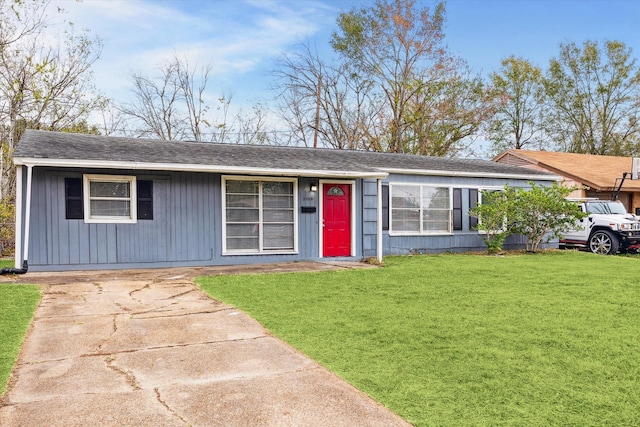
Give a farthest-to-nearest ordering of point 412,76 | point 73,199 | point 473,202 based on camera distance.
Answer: point 412,76 < point 473,202 < point 73,199

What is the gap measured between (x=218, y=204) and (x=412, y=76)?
18.5m

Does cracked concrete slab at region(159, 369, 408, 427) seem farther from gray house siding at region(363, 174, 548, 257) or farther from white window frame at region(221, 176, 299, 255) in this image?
gray house siding at region(363, 174, 548, 257)

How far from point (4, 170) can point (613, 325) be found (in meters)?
20.3

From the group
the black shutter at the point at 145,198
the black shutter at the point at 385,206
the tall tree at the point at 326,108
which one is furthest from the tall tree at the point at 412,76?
the black shutter at the point at 145,198

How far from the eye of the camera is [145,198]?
393 inches

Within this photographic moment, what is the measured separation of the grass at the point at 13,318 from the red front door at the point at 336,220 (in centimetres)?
632

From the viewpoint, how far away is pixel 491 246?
1352cm

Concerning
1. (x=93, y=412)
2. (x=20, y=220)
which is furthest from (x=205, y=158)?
(x=93, y=412)

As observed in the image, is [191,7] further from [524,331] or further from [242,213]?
[524,331]

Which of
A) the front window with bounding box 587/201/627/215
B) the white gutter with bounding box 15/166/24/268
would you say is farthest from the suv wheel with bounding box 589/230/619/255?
the white gutter with bounding box 15/166/24/268

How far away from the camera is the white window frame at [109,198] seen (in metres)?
9.50

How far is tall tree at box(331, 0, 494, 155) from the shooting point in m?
25.8

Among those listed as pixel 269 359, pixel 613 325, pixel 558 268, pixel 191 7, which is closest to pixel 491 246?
pixel 558 268

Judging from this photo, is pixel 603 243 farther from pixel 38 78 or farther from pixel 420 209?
pixel 38 78
